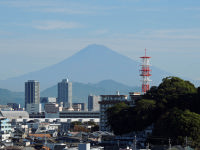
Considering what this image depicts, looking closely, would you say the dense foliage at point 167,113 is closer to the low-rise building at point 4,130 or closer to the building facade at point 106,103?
the low-rise building at point 4,130

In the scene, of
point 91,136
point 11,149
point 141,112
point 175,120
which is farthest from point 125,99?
point 11,149

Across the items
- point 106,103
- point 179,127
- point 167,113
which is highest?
point 106,103

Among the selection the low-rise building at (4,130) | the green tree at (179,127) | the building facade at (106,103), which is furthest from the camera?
the building facade at (106,103)

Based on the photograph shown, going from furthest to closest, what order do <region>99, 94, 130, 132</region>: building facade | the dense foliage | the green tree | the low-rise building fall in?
<region>99, 94, 130, 132</region>: building facade
the low-rise building
the dense foliage
the green tree

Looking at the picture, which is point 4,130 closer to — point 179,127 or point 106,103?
point 106,103

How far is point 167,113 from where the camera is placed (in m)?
51.8

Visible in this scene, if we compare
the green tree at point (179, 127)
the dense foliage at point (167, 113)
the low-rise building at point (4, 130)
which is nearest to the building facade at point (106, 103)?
the low-rise building at point (4, 130)

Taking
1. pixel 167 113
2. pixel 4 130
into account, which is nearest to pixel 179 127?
pixel 167 113

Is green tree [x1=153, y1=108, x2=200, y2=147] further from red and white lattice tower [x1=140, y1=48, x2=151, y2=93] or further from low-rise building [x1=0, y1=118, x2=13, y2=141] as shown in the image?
red and white lattice tower [x1=140, y1=48, x2=151, y2=93]

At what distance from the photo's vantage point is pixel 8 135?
70.2m

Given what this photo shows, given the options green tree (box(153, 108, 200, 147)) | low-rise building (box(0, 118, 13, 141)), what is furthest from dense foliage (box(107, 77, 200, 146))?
low-rise building (box(0, 118, 13, 141))

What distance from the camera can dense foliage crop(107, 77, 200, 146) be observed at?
4809 cm

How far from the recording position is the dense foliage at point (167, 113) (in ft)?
158

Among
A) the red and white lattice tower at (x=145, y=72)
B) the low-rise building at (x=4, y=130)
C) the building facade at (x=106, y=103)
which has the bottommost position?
the low-rise building at (x=4, y=130)
